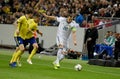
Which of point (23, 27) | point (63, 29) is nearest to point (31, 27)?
point (23, 27)

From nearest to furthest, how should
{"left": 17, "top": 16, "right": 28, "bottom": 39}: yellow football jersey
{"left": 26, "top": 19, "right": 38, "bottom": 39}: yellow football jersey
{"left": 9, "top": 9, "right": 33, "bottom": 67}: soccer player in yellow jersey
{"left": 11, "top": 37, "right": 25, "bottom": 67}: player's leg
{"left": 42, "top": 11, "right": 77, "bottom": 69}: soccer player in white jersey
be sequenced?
{"left": 11, "top": 37, "right": 25, "bottom": 67}: player's leg → {"left": 42, "top": 11, "right": 77, "bottom": 69}: soccer player in white jersey → {"left": 9, "top": 9, "right": 33, "bottom": 67}: soccer player in yellow jersey → {"left": 17, "top": 16, "right": 28, "bottom": 39}: yellow football jersey → {"left": 26, "top": 19, "right": 38, "bottom": 39}: yellow football jersey

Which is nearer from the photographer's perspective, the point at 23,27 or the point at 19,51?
the point at 19,51

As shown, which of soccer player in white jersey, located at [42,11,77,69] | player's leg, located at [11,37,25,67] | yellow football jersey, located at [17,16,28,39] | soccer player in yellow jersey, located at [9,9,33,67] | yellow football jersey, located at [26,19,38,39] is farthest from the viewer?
yellow football jersey, located at [26,19,38,39]

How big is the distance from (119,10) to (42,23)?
832cm

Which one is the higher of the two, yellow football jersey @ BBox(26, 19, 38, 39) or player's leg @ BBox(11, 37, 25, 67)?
yellow football jersey @ BBox(26, 19, 38, 39)

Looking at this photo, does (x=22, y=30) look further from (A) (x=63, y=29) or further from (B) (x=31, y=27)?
(A) (x=63, y=29)

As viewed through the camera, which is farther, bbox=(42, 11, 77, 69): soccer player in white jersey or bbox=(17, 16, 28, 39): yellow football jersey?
bbox=(17, 16, 28, 39): yellow football jersey

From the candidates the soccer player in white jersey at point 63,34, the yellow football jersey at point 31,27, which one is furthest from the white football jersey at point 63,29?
the yellow football jersey at point 31,27

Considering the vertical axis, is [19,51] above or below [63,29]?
below

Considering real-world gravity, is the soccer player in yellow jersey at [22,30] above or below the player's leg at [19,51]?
above

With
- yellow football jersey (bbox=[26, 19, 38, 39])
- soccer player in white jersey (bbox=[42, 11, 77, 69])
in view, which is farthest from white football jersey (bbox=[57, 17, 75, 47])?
yellow football jersey (bbox=[26, 19, 38, 39])

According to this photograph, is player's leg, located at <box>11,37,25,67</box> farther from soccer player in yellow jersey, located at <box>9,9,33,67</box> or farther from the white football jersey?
the white football jersey

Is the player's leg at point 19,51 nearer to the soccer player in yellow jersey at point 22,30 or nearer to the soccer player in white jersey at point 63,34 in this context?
the soccer player in yellow jersey at point 22,30

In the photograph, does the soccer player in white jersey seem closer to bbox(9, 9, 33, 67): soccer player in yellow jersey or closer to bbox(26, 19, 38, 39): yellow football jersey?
bbox(9, 9, 33, 67): soccer player in yellow jersey
